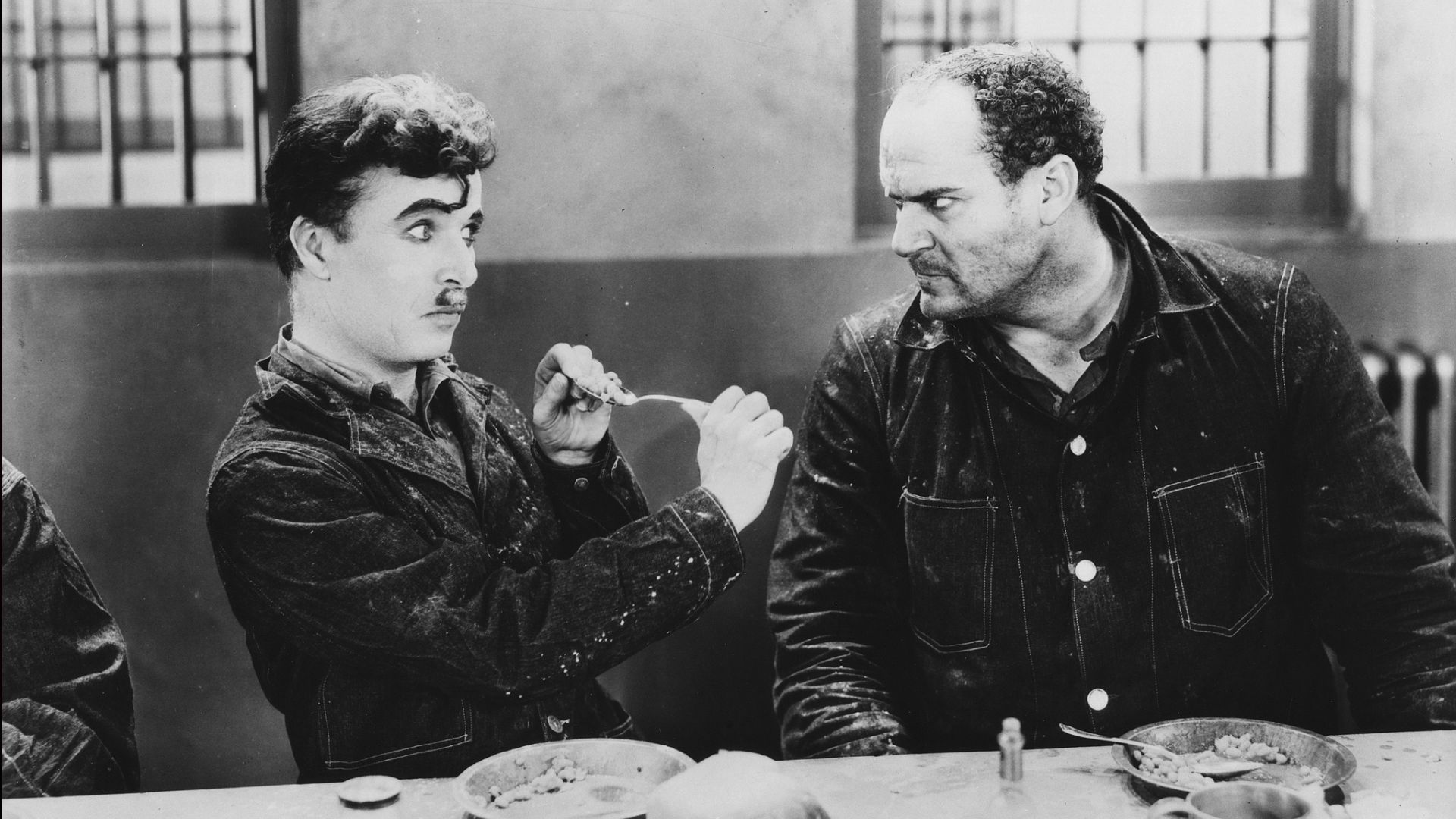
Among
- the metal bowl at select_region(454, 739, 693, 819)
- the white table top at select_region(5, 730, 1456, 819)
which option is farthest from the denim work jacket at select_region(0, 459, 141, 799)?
the metal bowl at select_region(454, 739, 693, 819)

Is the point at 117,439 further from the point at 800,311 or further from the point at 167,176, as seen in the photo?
the point at 800,311

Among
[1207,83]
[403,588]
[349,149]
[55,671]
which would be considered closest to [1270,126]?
[1207,83]

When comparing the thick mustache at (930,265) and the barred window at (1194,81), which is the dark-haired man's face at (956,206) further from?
the barred window at (1194,81)

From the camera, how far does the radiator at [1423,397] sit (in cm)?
288

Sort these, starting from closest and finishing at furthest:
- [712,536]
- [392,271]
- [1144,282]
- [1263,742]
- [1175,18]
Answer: [1263,742] < [712,536] < [392,271] < [1144,282] < [1175,18]

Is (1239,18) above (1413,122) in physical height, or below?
above

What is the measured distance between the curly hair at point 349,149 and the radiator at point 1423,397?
1.98 metres

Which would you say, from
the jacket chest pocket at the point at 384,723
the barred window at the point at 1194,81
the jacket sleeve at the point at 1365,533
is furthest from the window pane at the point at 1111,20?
the jacket chest pocket at the point at 384,723

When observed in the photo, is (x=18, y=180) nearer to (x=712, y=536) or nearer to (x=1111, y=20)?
(x=712, y=536)

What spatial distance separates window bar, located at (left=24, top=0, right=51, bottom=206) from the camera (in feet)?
7.77

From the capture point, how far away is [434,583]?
2.06 metres

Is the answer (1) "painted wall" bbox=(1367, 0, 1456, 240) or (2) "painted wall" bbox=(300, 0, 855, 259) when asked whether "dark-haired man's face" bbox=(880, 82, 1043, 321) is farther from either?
(1) "painted wall" bbox=(1367, 0, 1456, 240)

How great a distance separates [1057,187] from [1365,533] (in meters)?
0.83

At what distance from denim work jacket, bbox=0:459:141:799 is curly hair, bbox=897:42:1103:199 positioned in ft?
5.55
